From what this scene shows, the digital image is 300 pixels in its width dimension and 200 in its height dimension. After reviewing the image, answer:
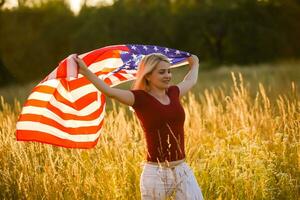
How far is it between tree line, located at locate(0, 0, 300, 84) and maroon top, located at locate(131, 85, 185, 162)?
32010mm

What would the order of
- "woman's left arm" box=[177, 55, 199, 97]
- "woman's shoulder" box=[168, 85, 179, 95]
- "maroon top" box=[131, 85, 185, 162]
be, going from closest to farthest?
"maroon top" box=[131, 85, 185, 162] → "woman's shoulder" box=[168, 85, 179, 95] → "woman's left arm" box=[177, 55, 199, 97]

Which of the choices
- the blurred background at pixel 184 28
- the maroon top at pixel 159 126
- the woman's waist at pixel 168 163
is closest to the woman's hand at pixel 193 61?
the maroon top at pixel 159 126

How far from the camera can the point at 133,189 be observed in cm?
571

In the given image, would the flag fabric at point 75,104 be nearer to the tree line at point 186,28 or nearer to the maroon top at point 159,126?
the maroon top at point 159,126

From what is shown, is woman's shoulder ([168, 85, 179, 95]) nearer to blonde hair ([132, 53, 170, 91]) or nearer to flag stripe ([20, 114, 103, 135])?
blonde hair ([132, 53, 170, 91])

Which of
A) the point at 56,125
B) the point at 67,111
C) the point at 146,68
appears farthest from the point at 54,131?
the point at 146,68

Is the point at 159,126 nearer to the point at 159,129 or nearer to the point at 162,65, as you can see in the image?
the point at 159,129

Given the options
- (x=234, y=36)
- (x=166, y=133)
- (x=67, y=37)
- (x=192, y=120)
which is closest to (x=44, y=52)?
(x=67, y=37)

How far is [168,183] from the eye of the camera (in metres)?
4.20

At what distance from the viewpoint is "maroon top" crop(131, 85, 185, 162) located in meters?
4.29

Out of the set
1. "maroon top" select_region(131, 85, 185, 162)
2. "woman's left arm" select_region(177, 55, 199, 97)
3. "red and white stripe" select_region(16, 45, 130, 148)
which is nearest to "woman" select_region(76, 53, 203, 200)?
"maroon top" select_region(131, 85, 185, 162)

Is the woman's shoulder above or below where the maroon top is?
above

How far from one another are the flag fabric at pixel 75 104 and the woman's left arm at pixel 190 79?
0.41ft

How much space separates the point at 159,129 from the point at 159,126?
0.07 feet
